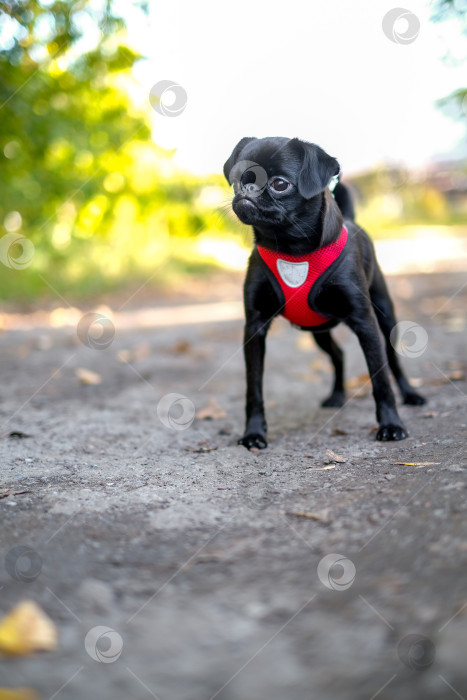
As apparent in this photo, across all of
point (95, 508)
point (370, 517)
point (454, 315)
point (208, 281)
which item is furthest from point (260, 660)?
point (208, 281)

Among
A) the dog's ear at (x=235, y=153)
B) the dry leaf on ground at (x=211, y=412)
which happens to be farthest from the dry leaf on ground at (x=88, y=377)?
the dog's ear at (x=235, y=153)

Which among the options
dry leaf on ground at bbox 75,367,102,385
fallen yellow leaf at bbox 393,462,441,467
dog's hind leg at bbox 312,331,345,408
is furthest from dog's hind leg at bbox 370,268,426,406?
dry leaf on ground at bbox 75,367,102,385

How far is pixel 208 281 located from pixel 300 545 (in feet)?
35.6

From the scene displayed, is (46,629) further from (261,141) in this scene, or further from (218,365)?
(218,365)

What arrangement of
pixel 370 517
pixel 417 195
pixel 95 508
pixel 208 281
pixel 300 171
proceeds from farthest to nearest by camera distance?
pixel 417 195
pixel 208 281
pixel 300 171
pixel 95 508
pixel 370 517

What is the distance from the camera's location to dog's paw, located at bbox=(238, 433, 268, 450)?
119 inches

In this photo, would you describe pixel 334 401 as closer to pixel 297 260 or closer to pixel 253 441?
pixel 253 441

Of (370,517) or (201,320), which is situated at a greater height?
(370,517)

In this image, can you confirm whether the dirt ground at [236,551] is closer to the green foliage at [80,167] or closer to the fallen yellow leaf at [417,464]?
the fallen yellow leaf at [417,464]

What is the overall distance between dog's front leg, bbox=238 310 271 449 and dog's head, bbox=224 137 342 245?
43cm

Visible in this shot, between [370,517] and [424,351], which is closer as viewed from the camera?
[370,517]

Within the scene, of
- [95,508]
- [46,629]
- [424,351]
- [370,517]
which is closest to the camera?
[46,629]

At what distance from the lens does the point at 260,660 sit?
144cm

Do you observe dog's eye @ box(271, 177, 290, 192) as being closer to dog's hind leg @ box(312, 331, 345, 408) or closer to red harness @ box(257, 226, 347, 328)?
red harness @ box(257, 226, 347, 328)
